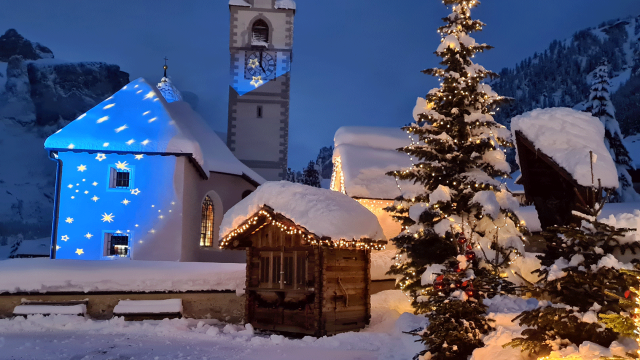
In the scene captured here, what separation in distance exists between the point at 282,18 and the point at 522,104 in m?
66.3

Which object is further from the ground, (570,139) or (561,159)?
(570,139)

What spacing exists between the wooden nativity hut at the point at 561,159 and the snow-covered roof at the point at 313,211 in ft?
15.7

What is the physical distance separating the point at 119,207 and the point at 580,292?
57.8 feet

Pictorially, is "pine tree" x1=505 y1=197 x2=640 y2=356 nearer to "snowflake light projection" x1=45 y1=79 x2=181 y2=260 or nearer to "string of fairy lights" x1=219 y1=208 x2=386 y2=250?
"string of fairy lights" x1=219 y1=208 x2=386 y2=250

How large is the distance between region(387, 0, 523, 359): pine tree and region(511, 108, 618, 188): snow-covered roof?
794 mm

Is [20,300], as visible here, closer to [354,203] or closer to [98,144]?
[98,144]

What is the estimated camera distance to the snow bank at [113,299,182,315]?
49.8ft

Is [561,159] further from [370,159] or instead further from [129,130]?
[129,130]

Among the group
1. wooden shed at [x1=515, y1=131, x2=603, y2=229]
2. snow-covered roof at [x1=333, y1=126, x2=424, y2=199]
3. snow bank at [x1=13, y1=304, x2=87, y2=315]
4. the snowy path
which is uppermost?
snow-covered roof at [x1=333, y1=126, x2=424, y2=199]

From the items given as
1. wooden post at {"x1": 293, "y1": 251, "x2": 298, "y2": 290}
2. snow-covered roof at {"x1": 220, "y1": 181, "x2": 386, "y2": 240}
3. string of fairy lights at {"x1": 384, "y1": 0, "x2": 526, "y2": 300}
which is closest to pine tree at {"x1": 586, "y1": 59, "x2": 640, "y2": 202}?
string of fairy lights at {"x1": 384, "y1": 0, "x2": 526, "y2": 300}

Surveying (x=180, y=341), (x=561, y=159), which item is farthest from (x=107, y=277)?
(x=561, y=159)

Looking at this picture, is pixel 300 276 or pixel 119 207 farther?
pixel 119 207

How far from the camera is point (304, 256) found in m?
14.4

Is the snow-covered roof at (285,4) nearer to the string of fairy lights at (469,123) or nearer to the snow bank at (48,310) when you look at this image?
the string of fairy lights at (469,123)
